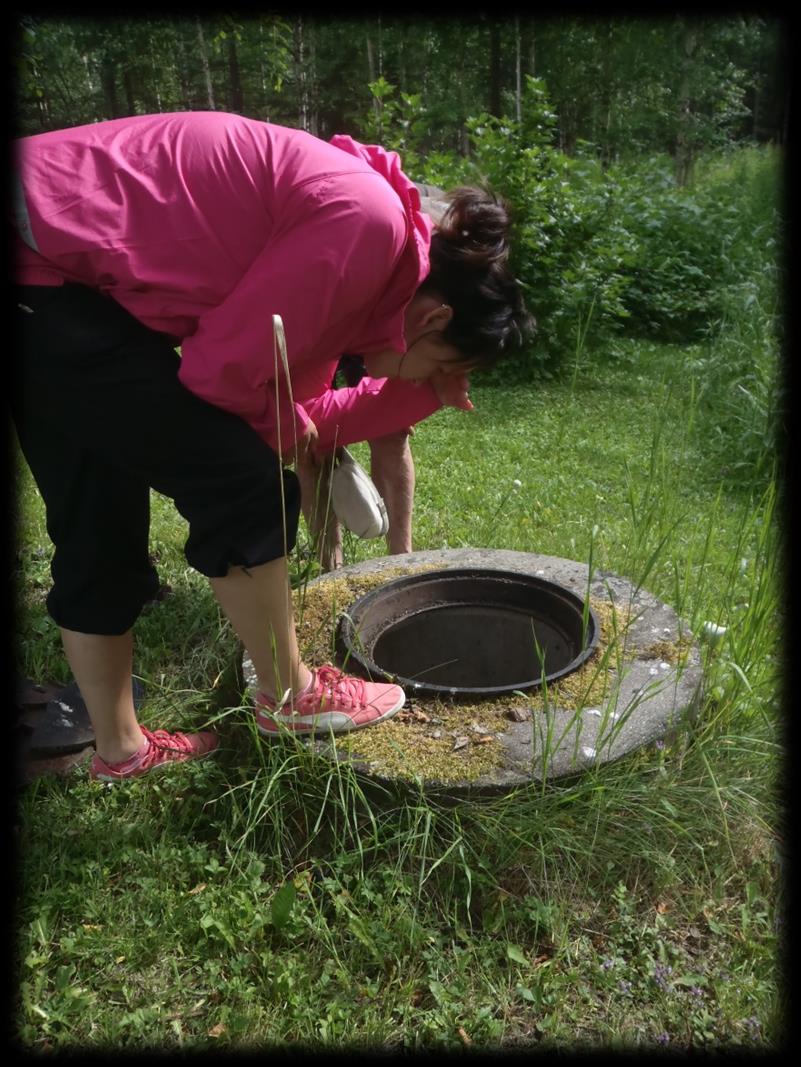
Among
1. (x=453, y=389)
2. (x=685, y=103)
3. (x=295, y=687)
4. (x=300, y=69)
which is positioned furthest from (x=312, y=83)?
(x=295, y=687)

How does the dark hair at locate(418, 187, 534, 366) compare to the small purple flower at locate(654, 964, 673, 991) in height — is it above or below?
above

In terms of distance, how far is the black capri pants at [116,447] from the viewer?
1809mm

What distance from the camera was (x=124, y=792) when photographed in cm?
229

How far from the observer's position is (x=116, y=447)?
→ 1889mm

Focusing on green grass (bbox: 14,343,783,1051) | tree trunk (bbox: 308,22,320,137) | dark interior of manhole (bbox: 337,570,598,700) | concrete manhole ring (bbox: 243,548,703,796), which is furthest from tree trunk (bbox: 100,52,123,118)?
green grass (bbox: 14,343,783,1051)

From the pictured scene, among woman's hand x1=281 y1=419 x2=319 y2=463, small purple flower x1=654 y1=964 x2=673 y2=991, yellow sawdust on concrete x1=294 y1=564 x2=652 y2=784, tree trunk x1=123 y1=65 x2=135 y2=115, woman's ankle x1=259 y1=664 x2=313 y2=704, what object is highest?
tree trunk x1=123 y1=65 x2=135 y2=115

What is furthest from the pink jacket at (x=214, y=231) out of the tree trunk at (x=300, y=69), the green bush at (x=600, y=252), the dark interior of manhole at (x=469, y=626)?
the tree trunk at (x=300, y=69)

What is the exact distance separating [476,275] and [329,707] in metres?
1.08

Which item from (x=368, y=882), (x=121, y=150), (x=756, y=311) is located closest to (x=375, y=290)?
(x=121, y=150)

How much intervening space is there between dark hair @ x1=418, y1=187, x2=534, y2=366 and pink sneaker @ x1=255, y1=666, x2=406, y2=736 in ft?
2.85

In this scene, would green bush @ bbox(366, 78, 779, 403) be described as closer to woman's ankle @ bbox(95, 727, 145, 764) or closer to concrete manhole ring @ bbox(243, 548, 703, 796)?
concrete manhole ring @ bbox(243, 548, 703, 796)

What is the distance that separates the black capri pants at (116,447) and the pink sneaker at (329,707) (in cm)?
42

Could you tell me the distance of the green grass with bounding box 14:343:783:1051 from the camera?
1.79 metres

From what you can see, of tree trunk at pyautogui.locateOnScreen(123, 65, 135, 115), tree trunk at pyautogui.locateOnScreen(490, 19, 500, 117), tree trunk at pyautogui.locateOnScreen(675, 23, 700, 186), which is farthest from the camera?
tree trunk at pyautogui.locateOnScreen(123, 65, 135, 115)
